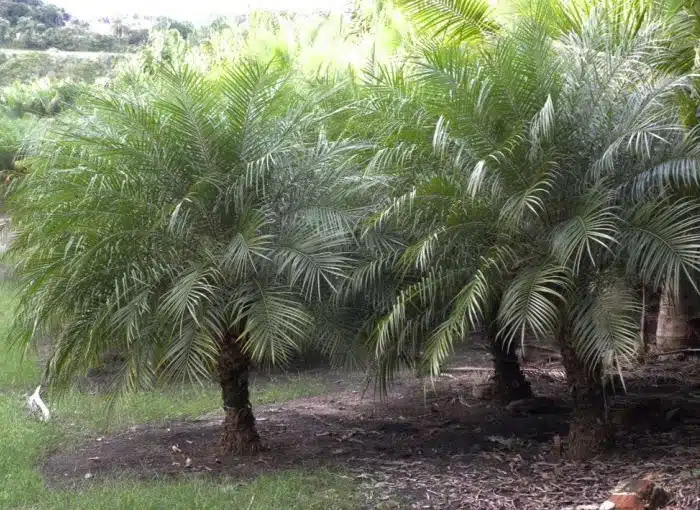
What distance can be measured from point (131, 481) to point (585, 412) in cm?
359

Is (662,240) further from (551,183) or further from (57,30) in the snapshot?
(57,30)

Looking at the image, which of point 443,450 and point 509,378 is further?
point 509,378

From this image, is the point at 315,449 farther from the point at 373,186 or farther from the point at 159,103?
the point at 159,103

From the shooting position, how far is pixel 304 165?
6.77 m

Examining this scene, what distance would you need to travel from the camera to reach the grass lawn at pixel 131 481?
19.7ft

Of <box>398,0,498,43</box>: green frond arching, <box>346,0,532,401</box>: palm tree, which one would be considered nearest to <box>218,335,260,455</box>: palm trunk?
<box>346,0,532,401</box>: palm tree

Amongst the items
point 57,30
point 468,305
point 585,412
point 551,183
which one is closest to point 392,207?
point 468,305

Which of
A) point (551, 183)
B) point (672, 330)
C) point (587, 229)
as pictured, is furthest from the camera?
point (672, 330)

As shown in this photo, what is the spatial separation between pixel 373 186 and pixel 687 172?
2339 mm

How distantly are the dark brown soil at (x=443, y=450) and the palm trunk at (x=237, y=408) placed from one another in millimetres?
145

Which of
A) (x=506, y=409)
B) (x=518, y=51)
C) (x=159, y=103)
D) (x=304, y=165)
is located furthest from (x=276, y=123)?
(x=506, y=409)

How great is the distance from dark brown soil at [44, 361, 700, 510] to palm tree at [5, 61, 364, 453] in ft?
3.35

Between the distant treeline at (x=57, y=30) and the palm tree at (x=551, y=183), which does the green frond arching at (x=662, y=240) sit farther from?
the distant treeline at (x=57, y=30)

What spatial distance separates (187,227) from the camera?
6.68 meters
